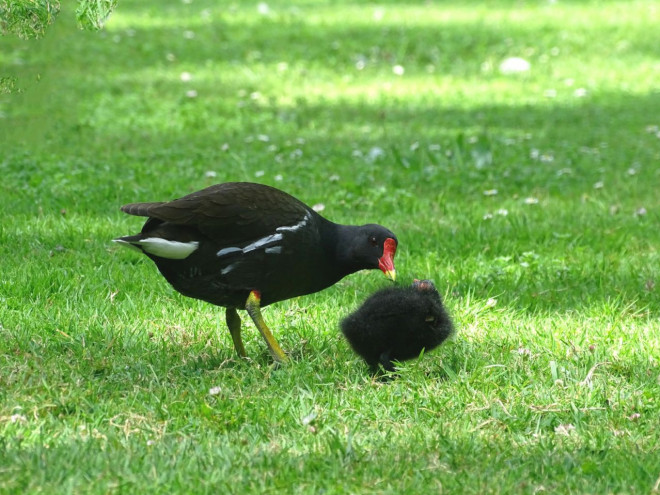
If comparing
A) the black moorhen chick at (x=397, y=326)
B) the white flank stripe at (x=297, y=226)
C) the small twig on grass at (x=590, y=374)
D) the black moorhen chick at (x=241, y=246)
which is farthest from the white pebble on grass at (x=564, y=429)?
the white flank stripe at (x=297, y=226)

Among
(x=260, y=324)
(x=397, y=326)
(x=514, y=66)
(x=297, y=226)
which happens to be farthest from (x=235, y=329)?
(x=514, y=66)

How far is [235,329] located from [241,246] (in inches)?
19.0

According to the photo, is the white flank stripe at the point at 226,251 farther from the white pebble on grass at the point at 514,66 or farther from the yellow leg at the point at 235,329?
the white pebble on grass at the point at 514,66

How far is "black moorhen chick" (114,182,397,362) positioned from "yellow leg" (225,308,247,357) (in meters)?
0.06

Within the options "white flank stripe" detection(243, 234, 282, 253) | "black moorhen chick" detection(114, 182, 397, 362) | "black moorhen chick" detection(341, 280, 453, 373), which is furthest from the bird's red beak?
"white flank stripe" detection(243, 234, 282, 253)

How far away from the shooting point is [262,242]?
4.97 metres

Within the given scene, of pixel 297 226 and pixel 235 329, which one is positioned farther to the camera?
pixel 235 329

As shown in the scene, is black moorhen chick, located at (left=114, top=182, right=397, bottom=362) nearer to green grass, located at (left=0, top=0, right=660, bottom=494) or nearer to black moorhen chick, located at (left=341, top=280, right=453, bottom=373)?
black moorhen chick, located at (left=341, top=280, right=453, bottom=373)

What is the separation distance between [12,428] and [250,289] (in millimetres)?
1416

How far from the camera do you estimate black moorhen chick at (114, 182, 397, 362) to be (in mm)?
4895

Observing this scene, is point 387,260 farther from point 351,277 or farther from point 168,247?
point 351,277

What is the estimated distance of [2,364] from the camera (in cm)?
466

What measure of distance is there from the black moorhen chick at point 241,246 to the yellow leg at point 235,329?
0.06 metres

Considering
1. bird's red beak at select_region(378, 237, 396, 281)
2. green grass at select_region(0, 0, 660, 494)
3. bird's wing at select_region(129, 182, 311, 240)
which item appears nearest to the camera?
green grass at select_region(0, 0, 660, 494)
